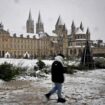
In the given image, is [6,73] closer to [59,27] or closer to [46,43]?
[46,43]

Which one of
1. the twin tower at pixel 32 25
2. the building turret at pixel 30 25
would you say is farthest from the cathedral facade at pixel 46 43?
the building turret at pixel 30 25

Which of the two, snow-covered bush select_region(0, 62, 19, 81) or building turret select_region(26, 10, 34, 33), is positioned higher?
building turret select_region(26, 10, 34, 33)

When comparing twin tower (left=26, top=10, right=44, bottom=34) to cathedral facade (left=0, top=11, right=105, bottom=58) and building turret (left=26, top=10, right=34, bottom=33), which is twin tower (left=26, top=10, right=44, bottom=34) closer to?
building turret (left=26, top=10, right=34, bottom=33)

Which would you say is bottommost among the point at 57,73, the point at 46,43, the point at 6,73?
the point at 6,73

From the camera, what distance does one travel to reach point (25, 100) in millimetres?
11250

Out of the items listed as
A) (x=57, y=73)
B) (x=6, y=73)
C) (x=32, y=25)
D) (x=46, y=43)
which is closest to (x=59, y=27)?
(x=46, y=43)

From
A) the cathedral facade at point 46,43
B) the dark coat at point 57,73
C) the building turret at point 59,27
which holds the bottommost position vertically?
the dark coat at point 57,73

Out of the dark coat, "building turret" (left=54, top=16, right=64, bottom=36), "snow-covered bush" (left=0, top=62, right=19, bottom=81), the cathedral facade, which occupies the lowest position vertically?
"snow-covered bush" (left=0, top=62, right=19, bottom=81)

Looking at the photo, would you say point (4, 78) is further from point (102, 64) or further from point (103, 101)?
point (102, 64)

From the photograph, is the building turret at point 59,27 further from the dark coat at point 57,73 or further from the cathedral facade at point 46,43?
the dark coat at point 57,73

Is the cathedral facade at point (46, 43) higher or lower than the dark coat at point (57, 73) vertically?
higher

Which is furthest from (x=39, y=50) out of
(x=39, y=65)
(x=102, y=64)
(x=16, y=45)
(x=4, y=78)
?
(x=4, y=78)

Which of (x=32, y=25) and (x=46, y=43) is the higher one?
(x=32, y=25)

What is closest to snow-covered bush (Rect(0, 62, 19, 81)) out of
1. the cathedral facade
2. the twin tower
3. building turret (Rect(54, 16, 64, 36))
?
the cathedral facade
